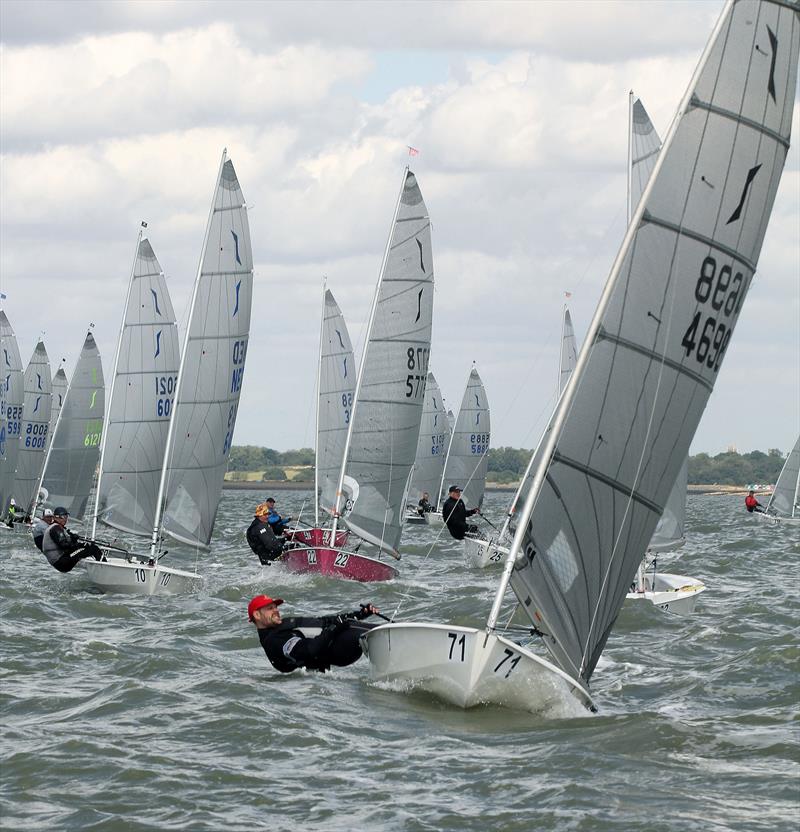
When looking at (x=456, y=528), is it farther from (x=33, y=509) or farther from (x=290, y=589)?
(x=33, y=509)

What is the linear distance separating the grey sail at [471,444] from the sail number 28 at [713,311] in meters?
39.9

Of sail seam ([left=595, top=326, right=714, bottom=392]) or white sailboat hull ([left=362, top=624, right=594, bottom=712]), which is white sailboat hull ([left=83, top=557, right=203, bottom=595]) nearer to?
white sailboat hull ([left=362, top=624, right=594, bottom=712])

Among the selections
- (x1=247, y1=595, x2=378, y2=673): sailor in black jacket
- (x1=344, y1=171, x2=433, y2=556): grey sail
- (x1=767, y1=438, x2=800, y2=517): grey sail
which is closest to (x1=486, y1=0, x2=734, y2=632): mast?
(x1=247, y1=595, x2=378, y2=673): sailor in black jacket

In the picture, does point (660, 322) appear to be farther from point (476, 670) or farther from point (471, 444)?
point (471, 444)

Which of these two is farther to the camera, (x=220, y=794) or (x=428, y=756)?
(x=428, y=756)

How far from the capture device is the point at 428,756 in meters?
9.93

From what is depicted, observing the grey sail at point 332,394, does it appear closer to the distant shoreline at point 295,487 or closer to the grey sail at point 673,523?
the grey sail at point 673,523

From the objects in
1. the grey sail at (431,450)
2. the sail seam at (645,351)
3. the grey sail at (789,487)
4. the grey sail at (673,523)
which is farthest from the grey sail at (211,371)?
the grey sail at (431,450)

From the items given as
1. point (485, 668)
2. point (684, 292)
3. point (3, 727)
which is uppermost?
point (684, 292)

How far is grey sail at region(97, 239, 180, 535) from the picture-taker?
23312 millimetres

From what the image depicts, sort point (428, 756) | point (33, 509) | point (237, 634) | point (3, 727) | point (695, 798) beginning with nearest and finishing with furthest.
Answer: point (695, 798) < point (428, 756) < point (3, 727) < point (237, 634) < point (33, 509)

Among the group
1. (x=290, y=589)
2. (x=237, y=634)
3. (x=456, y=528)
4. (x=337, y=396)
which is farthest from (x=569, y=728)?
(x=337, y=396)

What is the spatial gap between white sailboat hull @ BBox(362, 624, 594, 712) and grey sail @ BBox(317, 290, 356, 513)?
19.5 meters

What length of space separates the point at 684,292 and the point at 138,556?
11687 millimetres
